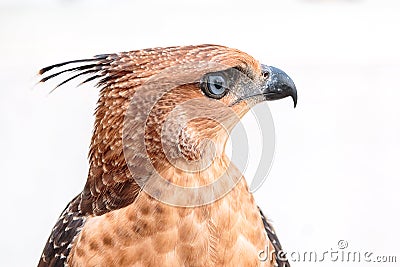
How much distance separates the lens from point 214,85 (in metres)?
2.42

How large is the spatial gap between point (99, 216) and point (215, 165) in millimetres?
393

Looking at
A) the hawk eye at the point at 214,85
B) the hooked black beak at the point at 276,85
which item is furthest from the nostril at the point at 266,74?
the hawk eye at the point at 214,85

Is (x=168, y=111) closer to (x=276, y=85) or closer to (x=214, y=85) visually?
(x=214, y=85)

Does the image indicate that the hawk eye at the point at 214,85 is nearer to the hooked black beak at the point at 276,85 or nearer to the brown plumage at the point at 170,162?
the brown plumage at the point at 170,162

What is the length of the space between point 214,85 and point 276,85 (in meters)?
0.24

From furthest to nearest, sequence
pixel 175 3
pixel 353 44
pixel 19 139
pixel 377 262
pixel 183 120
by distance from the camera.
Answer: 1. pixel 175 3
2. pixel 353 44
3. pixel 19 139
4. pixel 377 262
5. pixel 183 120

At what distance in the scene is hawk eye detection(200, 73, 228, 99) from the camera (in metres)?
2.41

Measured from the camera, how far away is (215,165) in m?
2.51

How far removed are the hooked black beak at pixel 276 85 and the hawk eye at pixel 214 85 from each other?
170 mm

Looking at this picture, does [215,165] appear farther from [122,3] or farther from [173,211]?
[122,3]

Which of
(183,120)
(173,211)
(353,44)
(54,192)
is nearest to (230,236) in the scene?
(173,211)

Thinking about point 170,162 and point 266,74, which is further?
point 266,74

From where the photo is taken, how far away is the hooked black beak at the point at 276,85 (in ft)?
8.39

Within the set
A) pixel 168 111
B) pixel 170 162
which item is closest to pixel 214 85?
pixel 168 111
